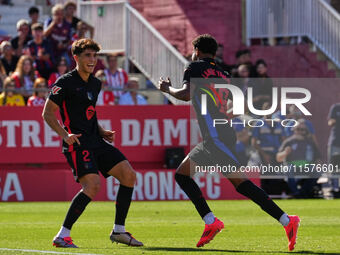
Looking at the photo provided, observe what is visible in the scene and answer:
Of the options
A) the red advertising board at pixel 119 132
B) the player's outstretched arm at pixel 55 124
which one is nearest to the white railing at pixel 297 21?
the red advertising board at pixel 119 132

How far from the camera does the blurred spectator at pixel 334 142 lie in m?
18.9

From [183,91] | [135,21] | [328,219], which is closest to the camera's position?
[183,91]

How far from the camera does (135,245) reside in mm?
9703

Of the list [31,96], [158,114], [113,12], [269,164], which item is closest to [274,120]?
[269,164]

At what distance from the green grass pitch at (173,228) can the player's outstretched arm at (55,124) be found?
1.11 meters

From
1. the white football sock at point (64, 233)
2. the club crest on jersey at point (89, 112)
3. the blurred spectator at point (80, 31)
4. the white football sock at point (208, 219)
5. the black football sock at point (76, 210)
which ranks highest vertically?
the blurred spectator at point (80, 31)

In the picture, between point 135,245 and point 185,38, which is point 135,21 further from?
point 135,245

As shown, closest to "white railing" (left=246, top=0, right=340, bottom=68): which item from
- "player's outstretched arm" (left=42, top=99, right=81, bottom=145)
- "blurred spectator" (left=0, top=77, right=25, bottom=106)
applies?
"blurred spectator" (left=0, top=77, right=25, bottom=106)

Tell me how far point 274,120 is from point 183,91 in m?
9.74

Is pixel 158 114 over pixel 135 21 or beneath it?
beneath

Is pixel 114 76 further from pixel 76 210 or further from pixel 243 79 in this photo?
pixel 76 210

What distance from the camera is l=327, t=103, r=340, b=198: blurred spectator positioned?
61.9 ft

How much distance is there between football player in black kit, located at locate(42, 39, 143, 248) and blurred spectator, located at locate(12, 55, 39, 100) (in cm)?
939

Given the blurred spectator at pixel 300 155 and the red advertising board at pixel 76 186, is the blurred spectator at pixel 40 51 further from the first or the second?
the blurred spectator at pixel 300 155
